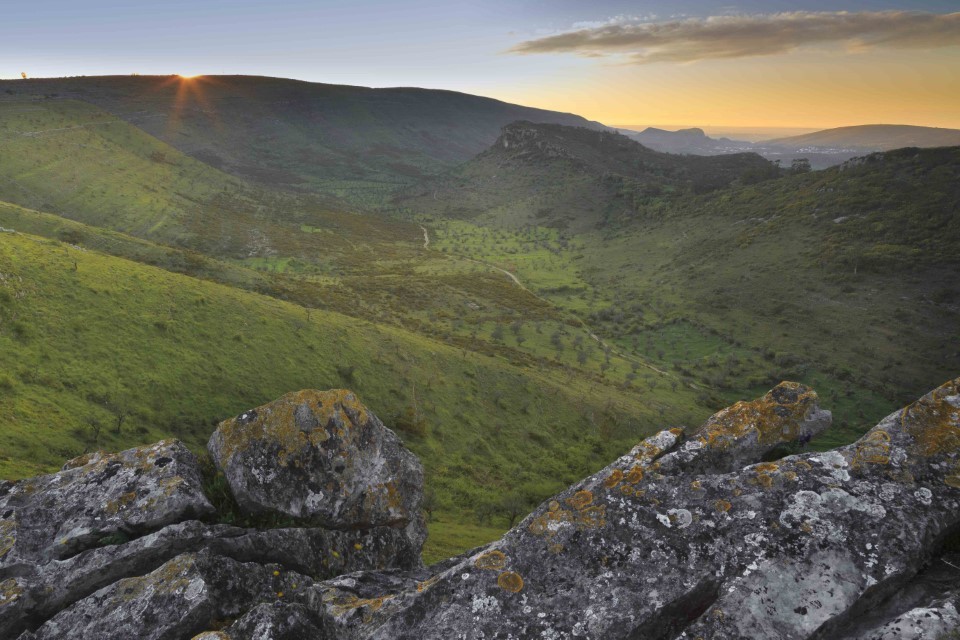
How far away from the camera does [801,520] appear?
6.72m

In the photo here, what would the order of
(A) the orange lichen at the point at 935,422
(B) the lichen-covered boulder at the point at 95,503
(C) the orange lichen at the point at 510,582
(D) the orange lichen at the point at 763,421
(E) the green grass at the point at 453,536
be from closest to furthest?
1. (C) the orange lichen at the point at 510,582
2. (A) the orange lichen at the point at 935,422
3. (B) the lichen-covered boulder at the point at 95,503
4. (D) the orange lichen at the point at 763,421
5. (E) the green grass at the point at 453,536

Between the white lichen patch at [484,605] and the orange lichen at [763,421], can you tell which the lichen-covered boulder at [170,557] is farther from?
the orange lichen at [763,421]

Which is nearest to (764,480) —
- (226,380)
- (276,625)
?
(276,625)

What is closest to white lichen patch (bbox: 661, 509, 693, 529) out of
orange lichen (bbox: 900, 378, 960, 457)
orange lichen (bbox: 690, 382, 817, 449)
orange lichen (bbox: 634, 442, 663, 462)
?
orange lichen (bbox: 634, 442, 663, 462)

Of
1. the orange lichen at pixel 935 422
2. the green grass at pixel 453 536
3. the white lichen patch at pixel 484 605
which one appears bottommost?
the green grass at pixel 453 536

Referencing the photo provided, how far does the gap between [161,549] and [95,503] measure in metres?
2.21

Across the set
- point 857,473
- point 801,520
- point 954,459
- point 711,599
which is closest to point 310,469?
point 711,599

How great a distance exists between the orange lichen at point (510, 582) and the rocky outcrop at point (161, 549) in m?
3.62

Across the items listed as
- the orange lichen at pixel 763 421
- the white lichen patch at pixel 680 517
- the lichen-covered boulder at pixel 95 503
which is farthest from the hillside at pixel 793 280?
the lichen-covered boulder at pixel 95 503

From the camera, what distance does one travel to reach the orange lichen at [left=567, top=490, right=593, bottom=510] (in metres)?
7.70

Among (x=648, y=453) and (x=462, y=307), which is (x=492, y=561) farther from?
(x=462, y=307)

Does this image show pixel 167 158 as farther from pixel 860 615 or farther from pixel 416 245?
pixel 860 615

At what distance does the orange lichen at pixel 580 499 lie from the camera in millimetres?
7699

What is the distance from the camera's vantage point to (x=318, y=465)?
41.7 feet
